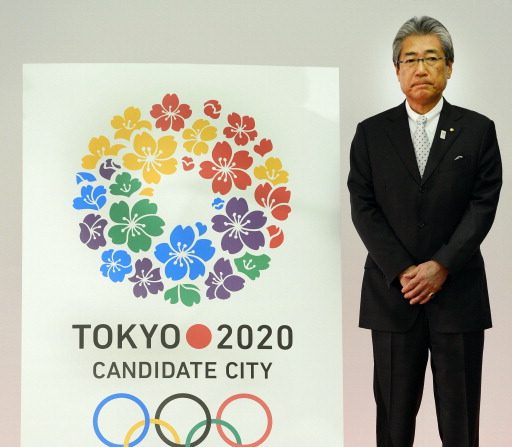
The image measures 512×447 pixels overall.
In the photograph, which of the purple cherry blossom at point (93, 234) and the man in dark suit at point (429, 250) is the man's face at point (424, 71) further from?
the purple cherry blossom at point (93, 234)

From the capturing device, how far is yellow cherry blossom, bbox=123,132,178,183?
9.20 feet

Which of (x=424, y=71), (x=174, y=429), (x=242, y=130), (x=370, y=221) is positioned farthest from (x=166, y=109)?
(x=174, y=429)

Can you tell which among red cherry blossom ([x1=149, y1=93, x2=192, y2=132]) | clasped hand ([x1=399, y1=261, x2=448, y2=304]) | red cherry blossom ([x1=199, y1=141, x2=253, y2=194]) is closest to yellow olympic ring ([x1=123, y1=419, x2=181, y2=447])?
red cherry blossom ([x1=199, y1=141, x2=253, y2=194])

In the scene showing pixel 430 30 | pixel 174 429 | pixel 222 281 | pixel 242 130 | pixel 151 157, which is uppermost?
pixel 430 30

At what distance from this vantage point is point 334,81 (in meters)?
2.80

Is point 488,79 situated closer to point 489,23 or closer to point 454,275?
point 489,23

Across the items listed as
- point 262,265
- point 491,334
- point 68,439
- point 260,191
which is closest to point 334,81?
point 260,191

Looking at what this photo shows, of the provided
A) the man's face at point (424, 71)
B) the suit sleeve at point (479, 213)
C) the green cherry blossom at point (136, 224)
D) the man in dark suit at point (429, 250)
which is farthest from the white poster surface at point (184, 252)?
the suit sleeve at point (479, 213)

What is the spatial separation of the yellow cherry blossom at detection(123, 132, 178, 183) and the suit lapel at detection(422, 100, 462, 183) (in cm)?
95

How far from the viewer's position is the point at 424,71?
9.06 ft

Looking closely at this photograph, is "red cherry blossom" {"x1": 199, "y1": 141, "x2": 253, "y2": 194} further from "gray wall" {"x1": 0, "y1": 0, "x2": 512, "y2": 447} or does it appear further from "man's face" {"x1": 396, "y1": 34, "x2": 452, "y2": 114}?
"man's face" {"x1": 396, "y1": 34, "x2": 452, "y2": 114}

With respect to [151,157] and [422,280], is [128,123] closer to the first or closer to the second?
[151,157]

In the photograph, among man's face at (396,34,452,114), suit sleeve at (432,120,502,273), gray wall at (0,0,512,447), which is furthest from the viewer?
gray wall at (0,0,512,447)

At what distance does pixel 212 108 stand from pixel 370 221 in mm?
736
